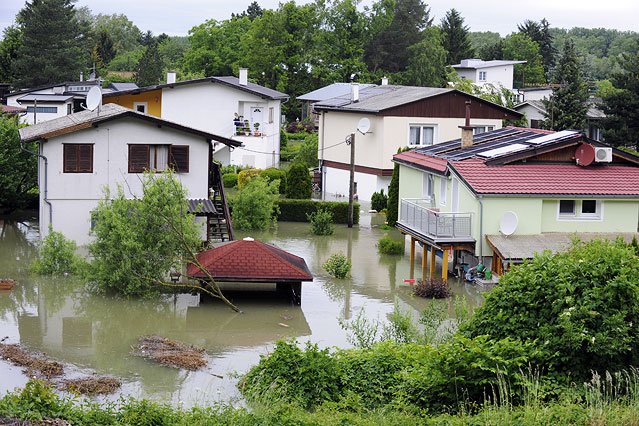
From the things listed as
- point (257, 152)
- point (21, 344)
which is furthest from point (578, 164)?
point (257, 152)

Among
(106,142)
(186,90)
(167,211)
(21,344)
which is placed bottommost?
(21,344)

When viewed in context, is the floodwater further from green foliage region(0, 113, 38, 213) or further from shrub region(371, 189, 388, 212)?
shrub region(371, 189, 388, 212)

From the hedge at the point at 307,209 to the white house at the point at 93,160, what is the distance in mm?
10121

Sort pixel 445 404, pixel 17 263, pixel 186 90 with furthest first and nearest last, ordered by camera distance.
Answer: pixel 186 90
pixel 17 263
pixel 445 404

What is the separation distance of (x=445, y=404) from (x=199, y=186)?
66.4 feet

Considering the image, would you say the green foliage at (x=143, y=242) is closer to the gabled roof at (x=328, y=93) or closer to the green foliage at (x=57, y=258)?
the green foliage at (x=57, y=258)

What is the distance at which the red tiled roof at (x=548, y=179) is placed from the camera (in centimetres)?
2961

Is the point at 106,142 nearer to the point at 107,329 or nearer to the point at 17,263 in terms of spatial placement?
the point at 17,263

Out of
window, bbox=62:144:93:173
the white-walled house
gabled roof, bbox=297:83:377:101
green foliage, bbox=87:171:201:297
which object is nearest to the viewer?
green foliage, bbox=87:171:201:297

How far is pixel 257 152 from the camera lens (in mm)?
57500

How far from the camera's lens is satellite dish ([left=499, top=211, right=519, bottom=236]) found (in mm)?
29047

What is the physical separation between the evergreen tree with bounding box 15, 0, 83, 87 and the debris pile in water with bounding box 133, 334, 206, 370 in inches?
2930

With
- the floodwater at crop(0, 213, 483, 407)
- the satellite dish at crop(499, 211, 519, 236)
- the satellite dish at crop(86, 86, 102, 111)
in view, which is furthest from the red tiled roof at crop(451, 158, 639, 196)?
the satellite dish at crop(86, 86, 102, 111)

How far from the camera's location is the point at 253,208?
39969 mm
